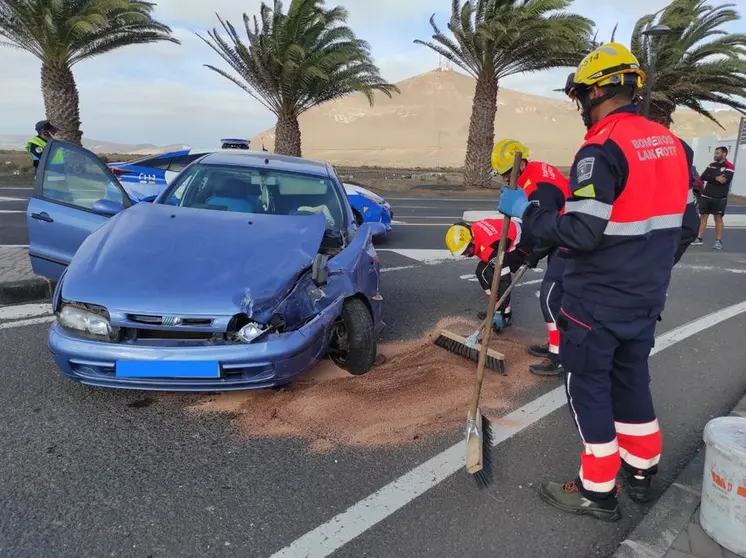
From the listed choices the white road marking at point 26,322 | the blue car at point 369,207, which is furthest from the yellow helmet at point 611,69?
the blue car at point 369,207

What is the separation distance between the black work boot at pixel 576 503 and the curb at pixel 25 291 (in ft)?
16.7

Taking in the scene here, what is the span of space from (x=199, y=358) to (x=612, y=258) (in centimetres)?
210

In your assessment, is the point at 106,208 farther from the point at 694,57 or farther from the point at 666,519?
the point at 694,57

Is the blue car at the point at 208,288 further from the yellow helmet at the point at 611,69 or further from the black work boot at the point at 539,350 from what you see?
the yellow helmet at the point at 611,69

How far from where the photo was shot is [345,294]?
379 centimetres

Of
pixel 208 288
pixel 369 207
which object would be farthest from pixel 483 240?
pixel 369 207

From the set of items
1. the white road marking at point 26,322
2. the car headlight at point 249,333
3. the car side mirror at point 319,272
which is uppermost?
the car side mirror at point 319,272

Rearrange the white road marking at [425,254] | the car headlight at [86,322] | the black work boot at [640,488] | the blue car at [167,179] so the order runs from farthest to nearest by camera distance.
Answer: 1. the blue car at [167,179]
2. the white road marking at [425,254]
3. the car headlight at [86,322]
4. the black work boot at [640,488]

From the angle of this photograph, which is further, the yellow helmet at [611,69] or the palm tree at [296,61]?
the palm tree at [296,61]

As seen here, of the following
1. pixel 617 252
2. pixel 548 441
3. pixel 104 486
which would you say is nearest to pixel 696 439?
pixel 548 441

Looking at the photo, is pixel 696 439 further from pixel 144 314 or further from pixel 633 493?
pixel 144 314

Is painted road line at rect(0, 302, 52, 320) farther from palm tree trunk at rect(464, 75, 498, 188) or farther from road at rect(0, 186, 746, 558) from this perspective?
palm tree trunk at rect(464, 75, 498, 188)

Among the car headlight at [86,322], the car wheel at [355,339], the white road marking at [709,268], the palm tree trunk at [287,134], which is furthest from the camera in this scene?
the palm tree trunk at [287,134]

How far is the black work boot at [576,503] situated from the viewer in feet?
8.70
